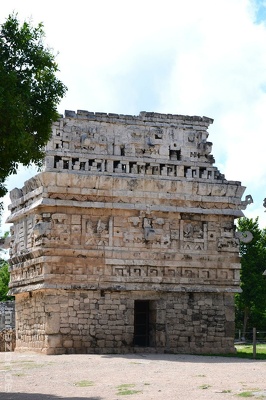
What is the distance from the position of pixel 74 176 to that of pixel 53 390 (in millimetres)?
11206

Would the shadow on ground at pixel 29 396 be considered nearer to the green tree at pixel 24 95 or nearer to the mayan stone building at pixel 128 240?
the green tree at pixel 24 95

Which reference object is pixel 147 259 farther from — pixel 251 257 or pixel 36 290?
pixel 251 257

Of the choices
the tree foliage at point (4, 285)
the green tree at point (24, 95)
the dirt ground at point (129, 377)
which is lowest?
the dirt ground at point (129, 377)

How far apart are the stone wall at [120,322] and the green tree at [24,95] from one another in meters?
9.58

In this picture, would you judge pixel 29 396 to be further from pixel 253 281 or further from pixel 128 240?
pixel 253 281

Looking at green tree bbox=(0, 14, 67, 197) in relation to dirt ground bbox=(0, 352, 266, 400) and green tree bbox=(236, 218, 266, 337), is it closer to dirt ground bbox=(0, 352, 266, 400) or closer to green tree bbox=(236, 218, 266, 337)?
dirt ground bbox=(0, 352, 266, 400)

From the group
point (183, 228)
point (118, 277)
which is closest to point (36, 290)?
point (118, 277)

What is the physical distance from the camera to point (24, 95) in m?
15.3

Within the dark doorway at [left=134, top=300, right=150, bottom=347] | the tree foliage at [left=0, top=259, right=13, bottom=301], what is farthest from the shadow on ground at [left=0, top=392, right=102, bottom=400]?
the tree foliage at [left=0, top=259, right=13, bottom=301]

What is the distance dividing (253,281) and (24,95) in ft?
91.9

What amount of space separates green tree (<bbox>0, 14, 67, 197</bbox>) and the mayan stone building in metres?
9.07

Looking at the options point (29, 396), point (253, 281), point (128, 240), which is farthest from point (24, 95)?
point (253, 281)

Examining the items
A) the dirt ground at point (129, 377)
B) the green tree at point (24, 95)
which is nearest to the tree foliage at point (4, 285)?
the dirt ground at point (129, 377)

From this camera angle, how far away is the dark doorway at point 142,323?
2655 centimetres
